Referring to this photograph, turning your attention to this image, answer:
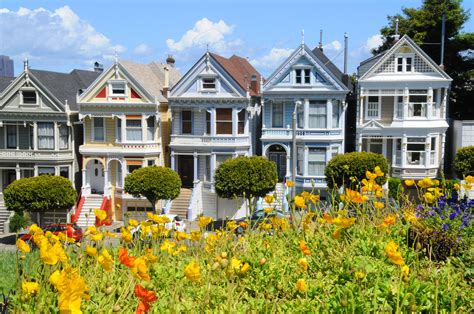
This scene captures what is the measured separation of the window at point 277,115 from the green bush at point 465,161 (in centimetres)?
1000

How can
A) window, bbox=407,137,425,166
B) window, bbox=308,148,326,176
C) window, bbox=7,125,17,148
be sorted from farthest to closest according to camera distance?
window, bbox=7,125,17,148 < window, bbox=308,148,326,176 < window, bbox=407,137,425,166

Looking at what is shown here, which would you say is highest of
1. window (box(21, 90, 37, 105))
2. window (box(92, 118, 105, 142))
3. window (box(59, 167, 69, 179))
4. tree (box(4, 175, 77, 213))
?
window (box(21, 90, 37, 105))

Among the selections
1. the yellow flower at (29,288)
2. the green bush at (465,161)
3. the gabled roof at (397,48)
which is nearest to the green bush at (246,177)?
the gabled roof at (397,48)

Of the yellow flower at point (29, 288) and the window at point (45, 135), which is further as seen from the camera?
the window at point (45, 135)

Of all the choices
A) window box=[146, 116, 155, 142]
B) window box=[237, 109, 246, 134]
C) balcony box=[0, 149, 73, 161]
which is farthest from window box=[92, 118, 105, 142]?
window box=[237, 109, 246, 134]

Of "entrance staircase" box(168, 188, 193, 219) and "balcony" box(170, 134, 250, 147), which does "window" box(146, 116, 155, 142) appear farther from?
"entrance staircase" box(168, 188, 193, 219)

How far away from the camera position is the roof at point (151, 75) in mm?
33500

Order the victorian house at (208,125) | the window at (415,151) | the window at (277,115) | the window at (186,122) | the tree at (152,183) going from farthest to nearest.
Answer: the window at (186,122)
the window at (277,115)
the victorian house at (208,125)
the window at (415,151)
the tree at (152,183)

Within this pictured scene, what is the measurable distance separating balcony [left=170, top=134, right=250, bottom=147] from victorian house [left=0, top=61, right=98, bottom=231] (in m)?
6.65

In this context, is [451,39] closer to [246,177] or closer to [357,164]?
[357,164]

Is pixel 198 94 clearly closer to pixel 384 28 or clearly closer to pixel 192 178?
pixel 192 178

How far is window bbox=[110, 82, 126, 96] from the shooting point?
32.2m

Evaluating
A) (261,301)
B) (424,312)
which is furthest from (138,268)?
(424,312)

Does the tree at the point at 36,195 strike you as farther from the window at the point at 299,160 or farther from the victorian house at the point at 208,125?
the window at the point at 299,160
